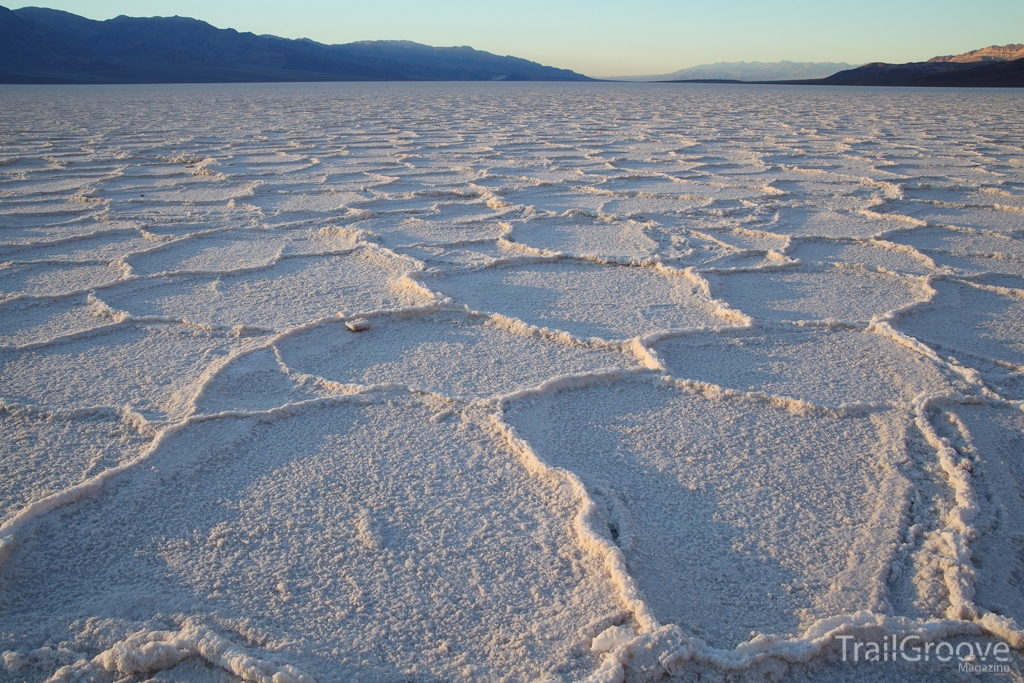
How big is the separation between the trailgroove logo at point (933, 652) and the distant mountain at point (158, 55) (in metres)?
35.4

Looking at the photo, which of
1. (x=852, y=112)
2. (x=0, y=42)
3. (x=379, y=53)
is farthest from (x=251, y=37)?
(x=852, y=112)

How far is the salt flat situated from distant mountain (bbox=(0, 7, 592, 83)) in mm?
33782

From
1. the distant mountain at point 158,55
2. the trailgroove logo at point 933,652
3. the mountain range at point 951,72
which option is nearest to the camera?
the trailgroove logo at point 933,652

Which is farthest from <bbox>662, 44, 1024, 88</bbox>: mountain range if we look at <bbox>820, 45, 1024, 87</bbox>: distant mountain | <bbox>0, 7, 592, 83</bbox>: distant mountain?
<bbox>0, 7, 592, 83</bbox>: distant mountain

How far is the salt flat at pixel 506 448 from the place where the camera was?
82 cm

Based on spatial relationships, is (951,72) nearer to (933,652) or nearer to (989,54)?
(989,54)

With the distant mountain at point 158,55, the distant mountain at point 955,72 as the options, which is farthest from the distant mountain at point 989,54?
the distant mountain at point 158,55

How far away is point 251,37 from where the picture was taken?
2136 inches

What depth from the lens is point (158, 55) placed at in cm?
4528

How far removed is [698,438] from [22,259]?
2409 millimetres

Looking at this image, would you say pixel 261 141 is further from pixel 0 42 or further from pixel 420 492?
pixel 0 42

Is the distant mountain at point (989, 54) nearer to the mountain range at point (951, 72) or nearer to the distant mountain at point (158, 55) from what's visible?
the mountain range at point (951, 72)

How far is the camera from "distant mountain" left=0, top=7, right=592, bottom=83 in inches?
1393

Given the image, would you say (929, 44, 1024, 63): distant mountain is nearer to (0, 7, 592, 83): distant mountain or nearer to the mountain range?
the mountain range
